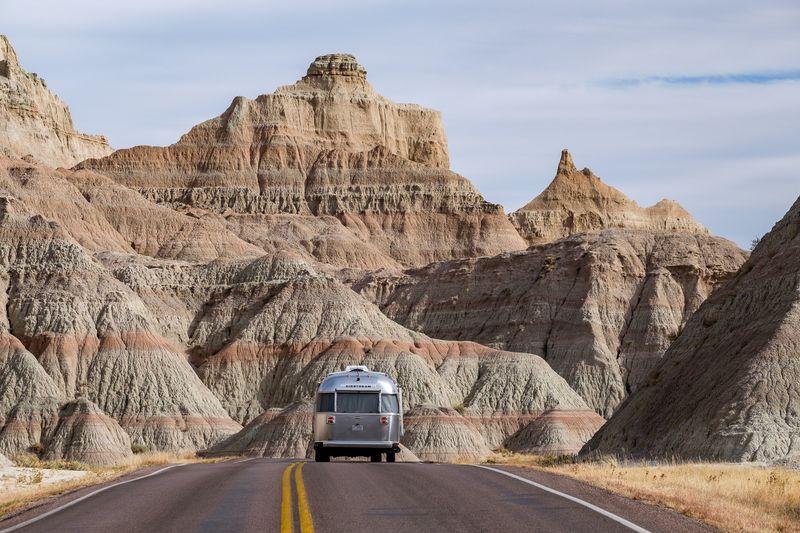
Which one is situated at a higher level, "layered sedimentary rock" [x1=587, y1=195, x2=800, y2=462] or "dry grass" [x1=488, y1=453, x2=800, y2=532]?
"layered sedimentary rock" [x1=587, y1=195, x2=800, y2=462]

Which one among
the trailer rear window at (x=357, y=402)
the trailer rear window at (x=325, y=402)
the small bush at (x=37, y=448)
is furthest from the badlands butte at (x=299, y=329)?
the trailer rear window at (x=325, y=402)

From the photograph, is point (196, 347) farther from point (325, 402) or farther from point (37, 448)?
point (325, 402)

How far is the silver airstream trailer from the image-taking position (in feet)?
149

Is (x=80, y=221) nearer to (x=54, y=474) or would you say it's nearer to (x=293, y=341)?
(x=293, y=341)

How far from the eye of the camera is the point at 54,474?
43812mm

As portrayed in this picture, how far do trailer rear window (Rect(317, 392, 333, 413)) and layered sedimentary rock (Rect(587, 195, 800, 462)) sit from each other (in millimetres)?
10097

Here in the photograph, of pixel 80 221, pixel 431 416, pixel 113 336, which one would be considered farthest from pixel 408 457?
pixel 80 221

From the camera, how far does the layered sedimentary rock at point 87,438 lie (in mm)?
103688

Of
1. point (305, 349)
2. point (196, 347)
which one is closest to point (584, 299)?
point (305, 349)

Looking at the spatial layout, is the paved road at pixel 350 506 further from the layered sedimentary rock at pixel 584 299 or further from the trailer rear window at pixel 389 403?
the layered sedimentary rock at pixel 584 299

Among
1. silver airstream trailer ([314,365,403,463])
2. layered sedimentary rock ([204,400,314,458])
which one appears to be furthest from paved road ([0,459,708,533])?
layered sedimentary rock ([204,400,314,458])

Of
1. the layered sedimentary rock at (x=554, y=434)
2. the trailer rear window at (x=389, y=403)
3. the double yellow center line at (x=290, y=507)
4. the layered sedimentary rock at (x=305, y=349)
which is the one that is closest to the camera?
the double yellow center line at (x=290, y=507)

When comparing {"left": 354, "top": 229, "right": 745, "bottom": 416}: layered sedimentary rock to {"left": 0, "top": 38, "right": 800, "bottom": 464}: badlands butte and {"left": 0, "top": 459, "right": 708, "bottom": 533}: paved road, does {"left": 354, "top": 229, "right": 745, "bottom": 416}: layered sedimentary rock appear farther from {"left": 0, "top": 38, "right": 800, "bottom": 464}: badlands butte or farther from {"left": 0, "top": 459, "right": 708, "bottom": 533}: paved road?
{"left": 0, "top": 459, "right": 708, "bottom": 533}: paved road

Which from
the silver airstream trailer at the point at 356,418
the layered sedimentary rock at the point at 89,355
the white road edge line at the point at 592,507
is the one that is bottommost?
the white road edge line at the point at 592,507
